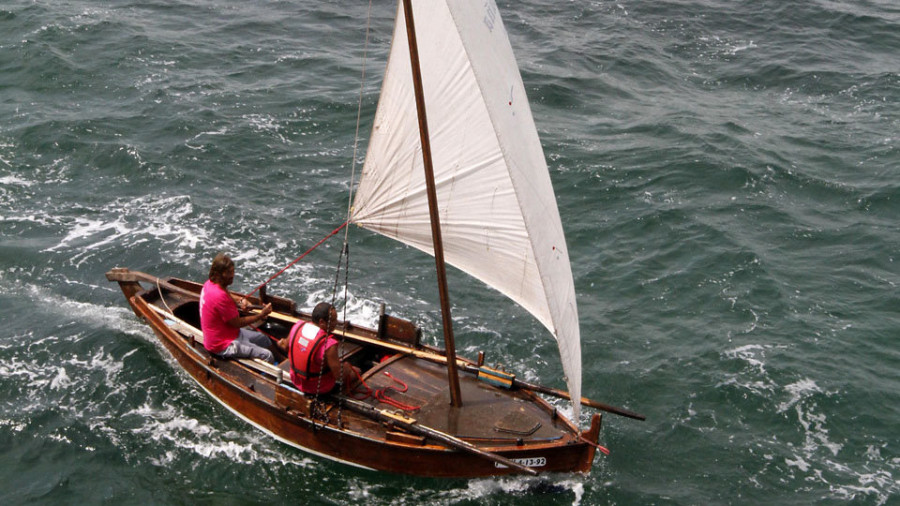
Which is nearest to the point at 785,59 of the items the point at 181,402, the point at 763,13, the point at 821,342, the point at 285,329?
the point at 763,13

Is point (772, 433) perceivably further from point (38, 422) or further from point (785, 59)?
point (785, 59)

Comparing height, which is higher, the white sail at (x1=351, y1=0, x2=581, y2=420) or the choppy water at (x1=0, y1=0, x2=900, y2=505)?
the white sail at (x1=351, y1=0, x2=581, y2=420)

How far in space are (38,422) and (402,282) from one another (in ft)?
24.9

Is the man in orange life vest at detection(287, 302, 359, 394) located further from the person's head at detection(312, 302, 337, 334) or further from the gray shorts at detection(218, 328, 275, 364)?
the gray shorts at detection(218, 328, 275, 364)

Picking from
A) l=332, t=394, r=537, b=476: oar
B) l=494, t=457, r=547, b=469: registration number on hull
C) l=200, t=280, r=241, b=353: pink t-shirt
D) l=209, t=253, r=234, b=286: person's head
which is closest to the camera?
l=332, t=394, r=537, b=476: oar

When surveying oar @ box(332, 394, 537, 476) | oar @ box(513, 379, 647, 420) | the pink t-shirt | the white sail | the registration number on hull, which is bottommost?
the registration number on hull

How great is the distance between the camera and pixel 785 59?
28.9m

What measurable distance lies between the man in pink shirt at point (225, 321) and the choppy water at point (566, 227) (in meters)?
1.29

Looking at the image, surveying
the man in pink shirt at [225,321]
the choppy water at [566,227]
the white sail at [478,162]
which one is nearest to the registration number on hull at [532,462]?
the choppy water at [566,227]

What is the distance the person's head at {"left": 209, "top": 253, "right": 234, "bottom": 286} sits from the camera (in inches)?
514

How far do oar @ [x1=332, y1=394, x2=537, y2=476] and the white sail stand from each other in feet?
3.92

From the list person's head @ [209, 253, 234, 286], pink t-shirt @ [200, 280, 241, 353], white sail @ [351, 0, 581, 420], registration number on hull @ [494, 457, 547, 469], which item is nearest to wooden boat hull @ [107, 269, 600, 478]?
registration number on hull @ [494, 457, 547, 469]

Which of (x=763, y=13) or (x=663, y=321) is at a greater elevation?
(x=763, y=13)

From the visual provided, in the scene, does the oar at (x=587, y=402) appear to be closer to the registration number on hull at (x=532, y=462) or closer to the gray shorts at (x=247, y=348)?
the registration number on hull at (x=532, y=462)
